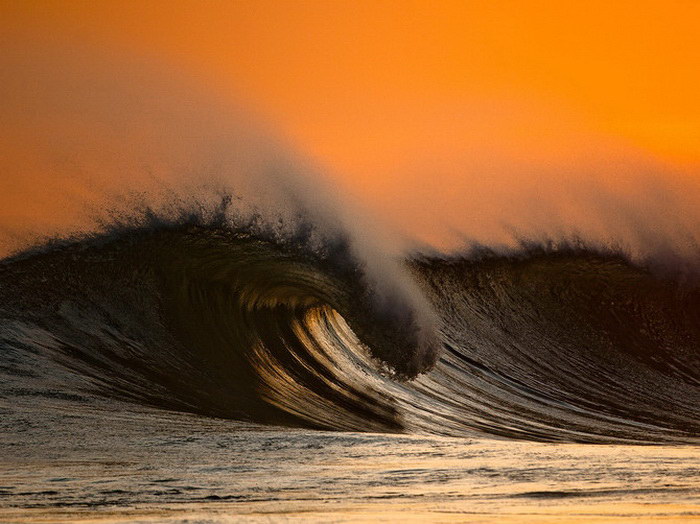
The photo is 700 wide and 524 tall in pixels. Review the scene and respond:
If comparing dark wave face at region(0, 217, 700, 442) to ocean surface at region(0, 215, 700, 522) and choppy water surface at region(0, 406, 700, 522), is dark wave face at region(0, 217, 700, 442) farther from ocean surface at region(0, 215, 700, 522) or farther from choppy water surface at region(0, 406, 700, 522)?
choppy water surface at region(0, 406, 700, 522)

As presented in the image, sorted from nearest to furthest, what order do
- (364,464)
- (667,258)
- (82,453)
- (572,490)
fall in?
(572,490) < (364,464) < (82,453) < (667,258)

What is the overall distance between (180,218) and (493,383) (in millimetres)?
3916

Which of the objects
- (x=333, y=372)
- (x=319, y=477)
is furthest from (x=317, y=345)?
(x=319, y=477)

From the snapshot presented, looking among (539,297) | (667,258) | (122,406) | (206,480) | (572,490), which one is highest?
(667,258)

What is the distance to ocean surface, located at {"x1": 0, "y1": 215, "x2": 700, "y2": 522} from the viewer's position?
3.05 metres

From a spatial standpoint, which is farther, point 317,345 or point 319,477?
point 317,345

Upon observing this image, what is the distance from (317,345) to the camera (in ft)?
31.4

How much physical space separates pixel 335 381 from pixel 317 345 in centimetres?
112

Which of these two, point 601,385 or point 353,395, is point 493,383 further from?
point 353,395

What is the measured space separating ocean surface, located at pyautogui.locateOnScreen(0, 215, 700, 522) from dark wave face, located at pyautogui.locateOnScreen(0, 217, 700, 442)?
0.10 feet

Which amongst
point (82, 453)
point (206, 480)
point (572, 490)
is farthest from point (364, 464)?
point (82, 453)

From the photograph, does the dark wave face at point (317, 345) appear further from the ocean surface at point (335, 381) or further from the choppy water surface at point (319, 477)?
the choppy water surface at point (319, 477)

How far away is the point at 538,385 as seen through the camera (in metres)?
9.54

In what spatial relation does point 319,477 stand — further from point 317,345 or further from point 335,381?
point 317,345
